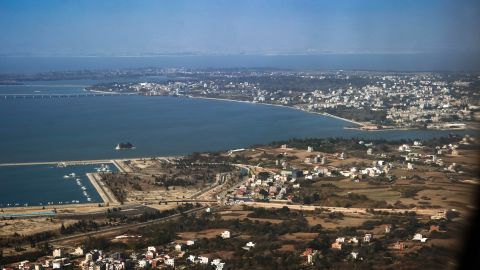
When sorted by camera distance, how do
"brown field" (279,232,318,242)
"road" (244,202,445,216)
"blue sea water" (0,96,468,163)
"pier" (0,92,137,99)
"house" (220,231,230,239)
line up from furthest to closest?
"pier" (0,92,137,99), "blue sea water" (0,96,468,163), "road" (244,202,445,216), "house" (220,231,230,239), "brown field" (279,232,318,242)

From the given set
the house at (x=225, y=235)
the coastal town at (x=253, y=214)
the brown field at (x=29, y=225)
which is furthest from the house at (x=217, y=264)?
the brown field at (x=29, y=225)

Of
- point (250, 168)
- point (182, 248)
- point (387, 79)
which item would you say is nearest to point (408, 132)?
point (250, 168)

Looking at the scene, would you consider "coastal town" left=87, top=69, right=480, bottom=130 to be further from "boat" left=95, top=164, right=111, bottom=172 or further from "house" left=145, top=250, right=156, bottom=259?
"house" left=145, top=250, right=156, bottom=259

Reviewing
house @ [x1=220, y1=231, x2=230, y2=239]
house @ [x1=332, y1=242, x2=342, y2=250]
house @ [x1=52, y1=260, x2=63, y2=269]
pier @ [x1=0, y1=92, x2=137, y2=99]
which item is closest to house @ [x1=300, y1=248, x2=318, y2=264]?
house @ [x1=332, y1=242, x2=342, y2=250]

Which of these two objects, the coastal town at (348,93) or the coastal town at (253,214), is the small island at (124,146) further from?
the coastal town at (348,93)

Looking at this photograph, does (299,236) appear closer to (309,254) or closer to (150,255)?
(309,254)

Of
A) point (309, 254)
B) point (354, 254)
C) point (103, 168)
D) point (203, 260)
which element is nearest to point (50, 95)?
point (103, 168)

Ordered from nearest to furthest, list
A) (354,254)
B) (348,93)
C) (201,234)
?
(354,254)
(201,234)
(348,93)
